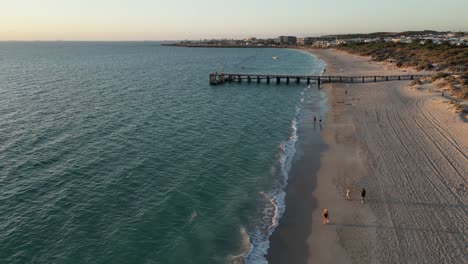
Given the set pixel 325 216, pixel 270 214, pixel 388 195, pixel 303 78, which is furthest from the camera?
pixel 303 78

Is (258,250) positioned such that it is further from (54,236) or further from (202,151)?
(202,151)

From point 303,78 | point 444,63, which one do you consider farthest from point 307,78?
point 444,63

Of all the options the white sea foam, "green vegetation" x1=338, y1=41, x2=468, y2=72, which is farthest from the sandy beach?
"green vegetation" x1=338, y1=41, x2=468, y2=72

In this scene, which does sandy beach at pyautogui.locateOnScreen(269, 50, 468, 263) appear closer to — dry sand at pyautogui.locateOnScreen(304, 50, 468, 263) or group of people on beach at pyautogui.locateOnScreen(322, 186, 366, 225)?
dry sand at pyautogui.locateOnScreen(304, 50, 468, 263)

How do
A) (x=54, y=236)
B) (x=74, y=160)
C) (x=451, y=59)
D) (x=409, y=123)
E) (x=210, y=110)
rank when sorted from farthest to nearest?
1. (x=451, y=59)
2. (x=210, y=110)
3. (x=409, y=123)
4. (x=74, y=160)
5. (x=54, y=236)

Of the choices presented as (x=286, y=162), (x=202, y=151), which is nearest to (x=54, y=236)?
(x=202, y=151)

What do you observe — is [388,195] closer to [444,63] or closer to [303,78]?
[303,78]
